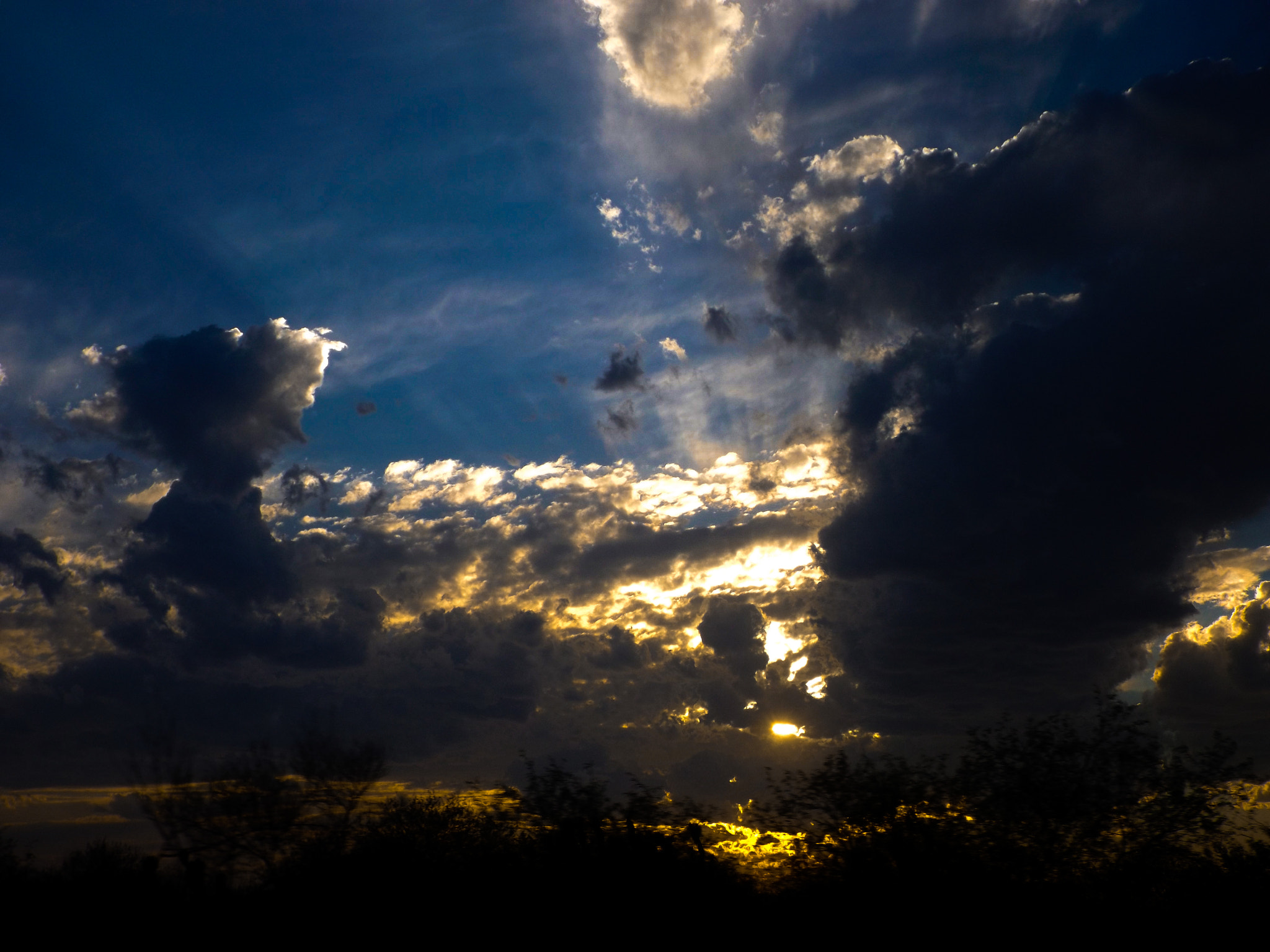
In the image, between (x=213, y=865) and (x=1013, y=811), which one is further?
(x=213, y=865)

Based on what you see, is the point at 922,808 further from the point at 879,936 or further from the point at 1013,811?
the point at 879,936

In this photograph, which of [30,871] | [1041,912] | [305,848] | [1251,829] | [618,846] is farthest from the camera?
[30,871]

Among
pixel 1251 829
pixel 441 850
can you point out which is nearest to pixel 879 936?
pixel 1251 829

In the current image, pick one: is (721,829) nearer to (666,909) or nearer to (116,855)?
(666,909)

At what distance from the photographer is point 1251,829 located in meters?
45.0

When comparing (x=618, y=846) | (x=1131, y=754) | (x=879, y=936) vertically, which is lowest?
(x=879, y=936)

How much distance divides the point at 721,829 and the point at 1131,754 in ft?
97.6

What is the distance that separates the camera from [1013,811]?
45.1m

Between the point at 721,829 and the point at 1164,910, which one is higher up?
the point at 721,829

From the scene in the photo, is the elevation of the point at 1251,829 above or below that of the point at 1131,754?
below

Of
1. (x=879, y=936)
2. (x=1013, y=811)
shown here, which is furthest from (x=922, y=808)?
(x=879, y=936)

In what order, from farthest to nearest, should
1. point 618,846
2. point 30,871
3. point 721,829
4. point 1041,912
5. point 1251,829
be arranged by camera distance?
point 30,871 → point 721,829 → point 618,846 → point 1251,829 → point 1041,912

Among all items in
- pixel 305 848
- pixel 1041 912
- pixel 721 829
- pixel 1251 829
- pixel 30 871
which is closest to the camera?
pixel 1041 912

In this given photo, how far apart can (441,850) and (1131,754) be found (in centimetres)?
5185
